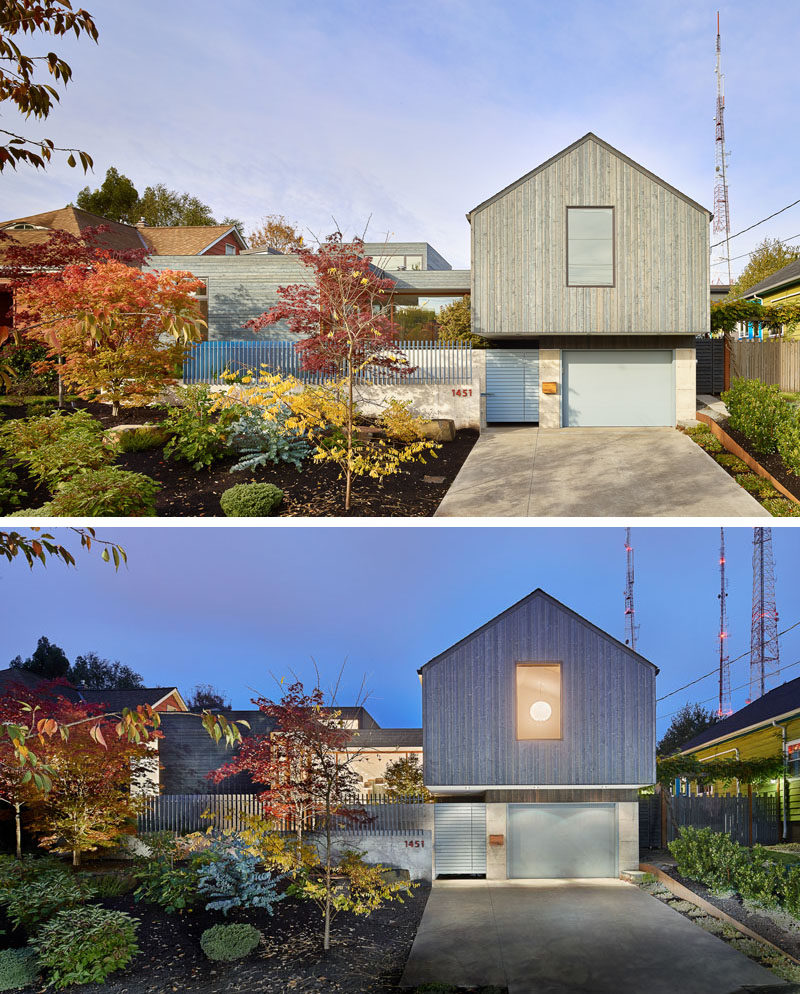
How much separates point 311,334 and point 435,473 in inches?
114

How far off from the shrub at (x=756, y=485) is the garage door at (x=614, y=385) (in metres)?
4.00

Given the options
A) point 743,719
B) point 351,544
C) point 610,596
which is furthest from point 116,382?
point 610,596

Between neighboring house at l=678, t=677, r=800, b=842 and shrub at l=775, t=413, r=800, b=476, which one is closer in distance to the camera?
shrub at l=775, t=413, r=800, b=476

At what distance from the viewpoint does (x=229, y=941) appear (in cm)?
981

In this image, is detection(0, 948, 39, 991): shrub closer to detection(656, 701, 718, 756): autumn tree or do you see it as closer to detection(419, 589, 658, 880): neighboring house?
detection(419, 589, 658, 880): neighboring house

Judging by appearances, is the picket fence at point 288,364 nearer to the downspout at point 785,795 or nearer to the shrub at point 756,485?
the shrub at point 756,485

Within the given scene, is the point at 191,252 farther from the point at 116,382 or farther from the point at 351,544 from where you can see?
the point at 351,544

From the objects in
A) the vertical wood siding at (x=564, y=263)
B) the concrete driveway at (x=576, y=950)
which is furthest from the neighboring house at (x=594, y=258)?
the concrete driveway at (x=576, y=950)

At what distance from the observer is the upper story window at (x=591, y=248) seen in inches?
524

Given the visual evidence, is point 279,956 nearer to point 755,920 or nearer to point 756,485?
point 755,920

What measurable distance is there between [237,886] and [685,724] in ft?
144

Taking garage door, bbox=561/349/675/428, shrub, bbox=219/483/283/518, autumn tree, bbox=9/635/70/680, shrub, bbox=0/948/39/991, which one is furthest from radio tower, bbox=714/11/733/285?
autumn tree, bbox=9/635/70/680

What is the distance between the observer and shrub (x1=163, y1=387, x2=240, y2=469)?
9.38 metres

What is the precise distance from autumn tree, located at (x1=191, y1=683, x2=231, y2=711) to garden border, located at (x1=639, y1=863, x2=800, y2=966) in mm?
17005
